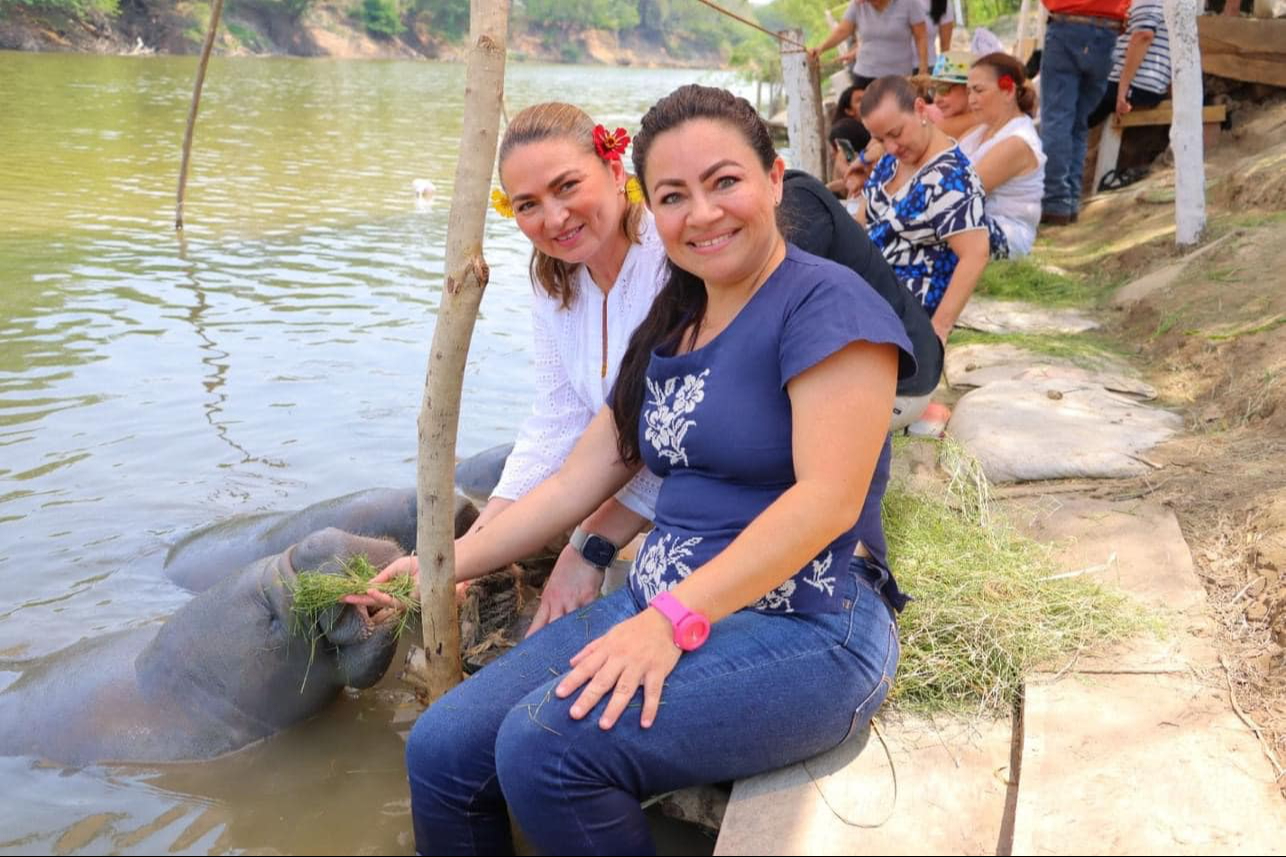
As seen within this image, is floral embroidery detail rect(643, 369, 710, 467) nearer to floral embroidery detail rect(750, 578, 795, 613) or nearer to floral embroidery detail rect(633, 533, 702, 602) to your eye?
floral embroidery detail rect(633, 533, 702, 602)

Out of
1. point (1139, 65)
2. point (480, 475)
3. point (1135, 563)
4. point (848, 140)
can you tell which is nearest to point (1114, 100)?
point (1139, 65)

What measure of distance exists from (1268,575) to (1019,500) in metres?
1.11

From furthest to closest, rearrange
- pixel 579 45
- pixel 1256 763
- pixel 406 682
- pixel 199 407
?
pixel 579 45, pixel 199 407, pixel 406 682, pixel 1256 763

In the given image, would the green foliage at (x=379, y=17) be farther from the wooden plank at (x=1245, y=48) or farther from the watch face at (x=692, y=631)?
the watch face at (x=692, y=631)

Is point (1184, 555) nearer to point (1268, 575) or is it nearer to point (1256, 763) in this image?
point (1268, 575)

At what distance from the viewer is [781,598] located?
2.77m

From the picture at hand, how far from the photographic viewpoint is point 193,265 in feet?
37.3

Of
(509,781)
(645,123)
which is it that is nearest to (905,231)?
(645,123)

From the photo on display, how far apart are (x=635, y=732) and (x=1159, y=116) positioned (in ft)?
30.6

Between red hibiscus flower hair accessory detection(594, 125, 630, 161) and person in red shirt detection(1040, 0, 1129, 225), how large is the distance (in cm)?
627

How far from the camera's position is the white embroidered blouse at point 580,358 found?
3736mm

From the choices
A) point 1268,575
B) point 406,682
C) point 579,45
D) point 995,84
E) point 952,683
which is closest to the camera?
point 952,683

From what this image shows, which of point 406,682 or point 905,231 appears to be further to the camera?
point 905,231

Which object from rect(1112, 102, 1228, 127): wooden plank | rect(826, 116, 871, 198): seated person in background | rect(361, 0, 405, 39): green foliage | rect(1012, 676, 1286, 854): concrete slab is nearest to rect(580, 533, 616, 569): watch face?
rect(1012, 676, 1286, 854): concrete slab
